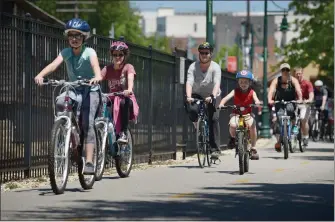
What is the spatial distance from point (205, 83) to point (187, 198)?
6.47 meters

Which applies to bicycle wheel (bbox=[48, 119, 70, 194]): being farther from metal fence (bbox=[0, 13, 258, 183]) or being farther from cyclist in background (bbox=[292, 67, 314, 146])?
cyclist in background (bbox=[292, 67, 314, 146])

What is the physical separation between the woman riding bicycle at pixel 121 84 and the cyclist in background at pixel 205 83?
9.12ft

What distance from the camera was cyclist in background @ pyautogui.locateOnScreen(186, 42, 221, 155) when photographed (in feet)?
60.9

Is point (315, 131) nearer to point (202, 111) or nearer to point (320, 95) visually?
point (320, 95)

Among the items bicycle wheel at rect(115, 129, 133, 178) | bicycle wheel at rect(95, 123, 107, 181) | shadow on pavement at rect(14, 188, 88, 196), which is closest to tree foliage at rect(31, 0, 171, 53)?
bicycle wheel at rect(115, 129, 133, 178)

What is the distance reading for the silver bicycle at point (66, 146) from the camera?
40.7ft

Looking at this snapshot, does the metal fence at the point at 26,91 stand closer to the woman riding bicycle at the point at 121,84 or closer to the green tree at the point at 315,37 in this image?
the woman riding bicycle at the point at 121,84

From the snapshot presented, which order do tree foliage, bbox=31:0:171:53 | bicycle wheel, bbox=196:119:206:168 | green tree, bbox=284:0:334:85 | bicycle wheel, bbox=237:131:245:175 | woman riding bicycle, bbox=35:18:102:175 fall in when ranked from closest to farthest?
woman riding bicycle, bbox=35:18:102:175 → bicycle wheel, bbox=237:131:245:175 → bicycle wheel, bbox=196:119:206:168 → green tree, bbox=284:0:334:85 → tree foliage, bbox=31:0:171:53

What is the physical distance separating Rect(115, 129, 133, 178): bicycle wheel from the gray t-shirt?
271cm

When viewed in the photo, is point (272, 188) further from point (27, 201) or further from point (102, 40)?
point (102, 40)

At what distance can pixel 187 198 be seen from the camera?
40.2 ft

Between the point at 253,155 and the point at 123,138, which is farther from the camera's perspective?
the point at 253,155

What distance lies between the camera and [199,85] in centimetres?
1862

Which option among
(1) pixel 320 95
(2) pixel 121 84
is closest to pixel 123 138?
(2) pixel 121 84
